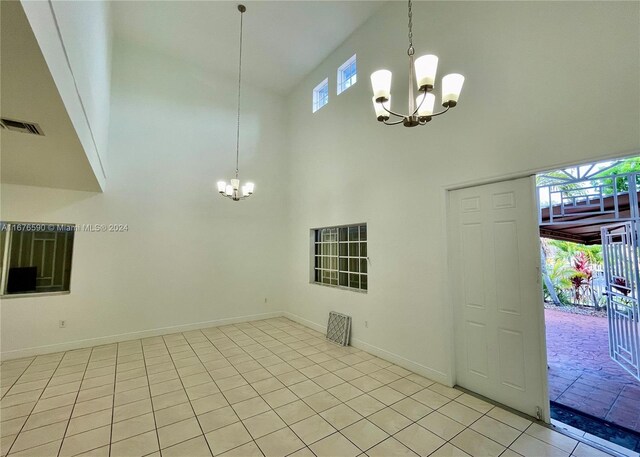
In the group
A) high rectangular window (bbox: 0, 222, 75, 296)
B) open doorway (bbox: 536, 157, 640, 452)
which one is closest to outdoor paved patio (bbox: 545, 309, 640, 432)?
open doorway (bbox: 536, 157, 640, 452)

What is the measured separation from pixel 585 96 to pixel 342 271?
3.85 metres

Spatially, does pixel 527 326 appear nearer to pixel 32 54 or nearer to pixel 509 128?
pixel 509 128

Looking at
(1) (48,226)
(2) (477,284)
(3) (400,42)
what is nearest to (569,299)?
(2) (477,284)

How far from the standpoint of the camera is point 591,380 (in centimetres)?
316

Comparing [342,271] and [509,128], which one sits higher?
[509,128]

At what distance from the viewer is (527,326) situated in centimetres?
258

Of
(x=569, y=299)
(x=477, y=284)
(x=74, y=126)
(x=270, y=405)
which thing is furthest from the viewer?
(x=569, y=299)

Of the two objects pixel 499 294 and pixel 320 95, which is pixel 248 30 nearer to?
pixel 320 95

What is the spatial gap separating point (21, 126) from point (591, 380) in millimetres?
6130

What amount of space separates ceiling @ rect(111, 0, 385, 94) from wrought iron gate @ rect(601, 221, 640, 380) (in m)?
4.68

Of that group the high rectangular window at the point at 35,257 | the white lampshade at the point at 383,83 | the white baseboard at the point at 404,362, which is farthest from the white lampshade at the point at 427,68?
the high rectangular window at the point at 35,257

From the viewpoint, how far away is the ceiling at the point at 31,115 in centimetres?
121

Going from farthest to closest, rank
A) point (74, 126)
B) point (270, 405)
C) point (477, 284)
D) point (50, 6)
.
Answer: point (477, 284)
point (270, 405)
point (74, 126)
point (50, 6)

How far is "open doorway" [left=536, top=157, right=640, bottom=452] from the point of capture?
8.29 ft
